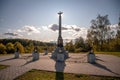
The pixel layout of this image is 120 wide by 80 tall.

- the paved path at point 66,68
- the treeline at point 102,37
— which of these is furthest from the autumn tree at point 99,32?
the paved path at point 66,68

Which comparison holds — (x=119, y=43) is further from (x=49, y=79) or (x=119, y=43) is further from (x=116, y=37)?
(x=49, y=79)

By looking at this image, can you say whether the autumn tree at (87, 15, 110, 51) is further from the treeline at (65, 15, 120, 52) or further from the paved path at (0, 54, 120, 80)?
the paved path at (0, 54, 120, 80)

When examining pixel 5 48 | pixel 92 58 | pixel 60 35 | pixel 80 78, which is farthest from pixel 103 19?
pixel 5 48

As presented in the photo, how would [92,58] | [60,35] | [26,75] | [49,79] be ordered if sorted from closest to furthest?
[49,79]
[26,75]
[92,58]
[60,35]

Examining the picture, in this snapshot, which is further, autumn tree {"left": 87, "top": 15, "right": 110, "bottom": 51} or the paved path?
autumn tree {"left": 87, "top": 15, "right": 110, "bottom": 51}

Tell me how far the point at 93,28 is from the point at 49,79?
27737mm

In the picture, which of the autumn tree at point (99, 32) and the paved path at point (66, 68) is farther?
the autumn tree at point (99, 32)

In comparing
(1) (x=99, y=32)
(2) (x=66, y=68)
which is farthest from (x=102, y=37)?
(2) (x=66, y=68)

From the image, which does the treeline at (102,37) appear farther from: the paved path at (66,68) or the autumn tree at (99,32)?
the paved path at (66,68)

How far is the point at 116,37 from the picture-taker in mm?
33906

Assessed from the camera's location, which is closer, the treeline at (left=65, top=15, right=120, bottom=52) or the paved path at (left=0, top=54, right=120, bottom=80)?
the paved path at (left=0, top=54, right=120, bottom=80)

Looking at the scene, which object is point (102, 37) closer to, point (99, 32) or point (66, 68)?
point (99, 32)

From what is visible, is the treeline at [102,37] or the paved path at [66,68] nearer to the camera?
the paved path at [66,68]

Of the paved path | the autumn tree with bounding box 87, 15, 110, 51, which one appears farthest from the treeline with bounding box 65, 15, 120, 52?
the paved path
